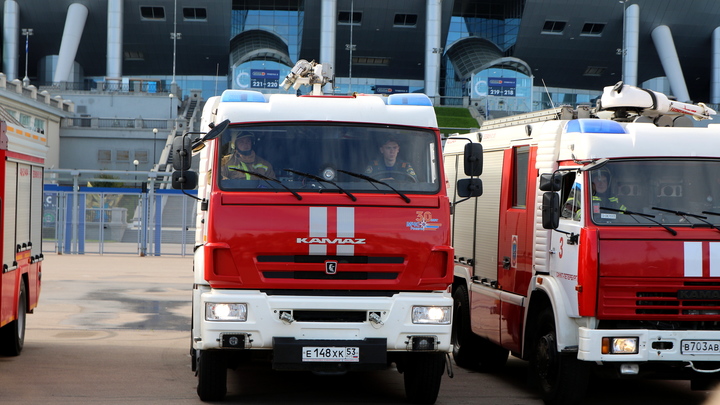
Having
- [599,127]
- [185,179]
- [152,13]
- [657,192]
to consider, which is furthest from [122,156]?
[657,192]

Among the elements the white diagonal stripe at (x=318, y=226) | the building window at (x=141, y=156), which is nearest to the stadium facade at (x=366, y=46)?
the building window at (x=141, y=156)

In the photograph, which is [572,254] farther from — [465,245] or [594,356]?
[465,245]

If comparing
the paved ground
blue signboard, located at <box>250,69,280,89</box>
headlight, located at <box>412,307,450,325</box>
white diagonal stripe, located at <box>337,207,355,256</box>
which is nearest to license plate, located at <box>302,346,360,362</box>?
headlight, located at <box>412,307,450,325</box>

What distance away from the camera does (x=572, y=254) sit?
29.3 feet

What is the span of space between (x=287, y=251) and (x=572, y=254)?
2.65 meters

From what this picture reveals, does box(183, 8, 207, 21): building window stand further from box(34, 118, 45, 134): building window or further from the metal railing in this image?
the metal railing

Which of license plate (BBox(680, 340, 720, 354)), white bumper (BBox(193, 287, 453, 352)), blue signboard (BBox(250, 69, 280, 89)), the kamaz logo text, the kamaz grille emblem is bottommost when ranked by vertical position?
license plate (BBox(680, 340, 720, 354))

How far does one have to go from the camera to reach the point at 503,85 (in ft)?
253

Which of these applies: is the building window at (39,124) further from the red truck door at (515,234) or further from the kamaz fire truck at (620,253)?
the kamaz fire truck at (620,253)

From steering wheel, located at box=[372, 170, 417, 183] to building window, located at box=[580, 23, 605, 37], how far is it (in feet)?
228

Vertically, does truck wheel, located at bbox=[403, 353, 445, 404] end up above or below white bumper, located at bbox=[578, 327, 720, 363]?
below

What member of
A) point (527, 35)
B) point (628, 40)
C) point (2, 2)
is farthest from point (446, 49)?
point (2, 2)

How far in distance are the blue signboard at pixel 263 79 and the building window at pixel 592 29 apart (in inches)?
963

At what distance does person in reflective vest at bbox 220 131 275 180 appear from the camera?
8.64 m
